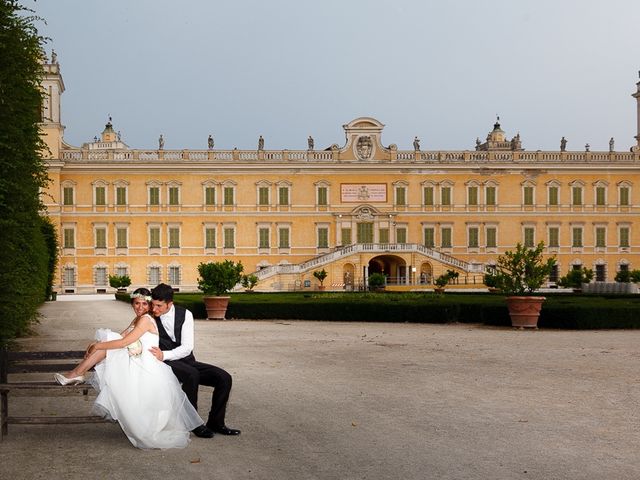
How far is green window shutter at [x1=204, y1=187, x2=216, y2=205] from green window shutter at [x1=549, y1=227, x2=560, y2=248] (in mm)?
19431

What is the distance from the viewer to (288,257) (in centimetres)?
4975

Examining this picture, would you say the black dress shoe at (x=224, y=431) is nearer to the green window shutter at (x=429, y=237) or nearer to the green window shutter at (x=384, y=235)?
the green window shutter at (x=384, y=235)

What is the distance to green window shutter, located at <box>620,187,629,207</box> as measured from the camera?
51500mm

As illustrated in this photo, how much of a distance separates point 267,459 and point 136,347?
1310 mm

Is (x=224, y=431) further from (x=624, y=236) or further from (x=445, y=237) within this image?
(x=624, y=236)

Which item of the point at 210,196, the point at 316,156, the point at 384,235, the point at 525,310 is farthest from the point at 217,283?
the point at 316,156

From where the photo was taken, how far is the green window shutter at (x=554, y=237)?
50.9 meters

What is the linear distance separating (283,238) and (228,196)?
3.89 meters

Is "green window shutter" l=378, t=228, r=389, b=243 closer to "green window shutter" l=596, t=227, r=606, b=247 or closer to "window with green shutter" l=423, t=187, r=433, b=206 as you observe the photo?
"window with green shutter" l=423, t=187, r=433, b=206

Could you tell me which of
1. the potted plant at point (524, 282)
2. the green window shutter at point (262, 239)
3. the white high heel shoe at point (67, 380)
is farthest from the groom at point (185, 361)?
the green window shutter at point (262, 239)

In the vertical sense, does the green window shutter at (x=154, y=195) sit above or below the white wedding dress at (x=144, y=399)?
above

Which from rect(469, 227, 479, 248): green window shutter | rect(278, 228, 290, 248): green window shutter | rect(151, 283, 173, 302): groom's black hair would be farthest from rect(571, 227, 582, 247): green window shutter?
rect(151, 283, 173, 302): groom's black hair

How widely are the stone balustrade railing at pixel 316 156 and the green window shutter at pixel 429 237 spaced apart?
12.9 ft

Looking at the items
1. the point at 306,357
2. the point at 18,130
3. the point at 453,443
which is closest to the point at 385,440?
the point at 453,443
